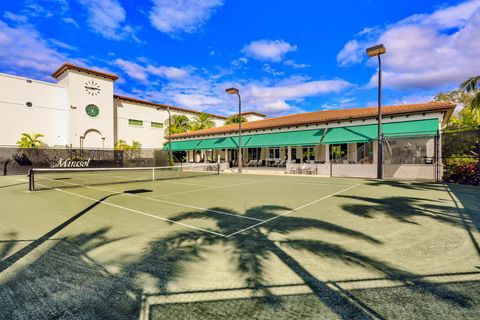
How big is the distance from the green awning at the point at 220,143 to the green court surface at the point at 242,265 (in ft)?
72.0

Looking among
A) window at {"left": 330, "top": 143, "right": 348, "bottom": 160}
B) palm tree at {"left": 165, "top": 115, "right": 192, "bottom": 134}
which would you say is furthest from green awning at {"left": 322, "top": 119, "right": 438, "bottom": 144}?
palm tree at {"left": 165, "top": 115, "right": 192, "bottom": 134}

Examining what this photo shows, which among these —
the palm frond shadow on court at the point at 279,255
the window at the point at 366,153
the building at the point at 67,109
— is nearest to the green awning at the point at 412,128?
the window at the point at 366,153

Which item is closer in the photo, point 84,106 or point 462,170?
point 462,170

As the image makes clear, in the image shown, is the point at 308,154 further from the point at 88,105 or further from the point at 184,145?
the point at 88,105

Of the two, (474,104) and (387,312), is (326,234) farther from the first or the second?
(474,104)

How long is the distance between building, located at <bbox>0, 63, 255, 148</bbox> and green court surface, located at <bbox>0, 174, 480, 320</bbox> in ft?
120

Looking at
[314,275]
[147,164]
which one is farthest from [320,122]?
[147,164]

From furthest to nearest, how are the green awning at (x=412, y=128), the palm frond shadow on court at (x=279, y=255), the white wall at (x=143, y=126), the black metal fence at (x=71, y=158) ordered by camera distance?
the white wall at (x=143, y=126), the black metal fence at (x=71, y=158), the green awning at (x=412, y=128), the palm frond shadow on court at (x=279, y=255)

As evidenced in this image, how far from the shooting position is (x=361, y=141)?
A: 62.7ft

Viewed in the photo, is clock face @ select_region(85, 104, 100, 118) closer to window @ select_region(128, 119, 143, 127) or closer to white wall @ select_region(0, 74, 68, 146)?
white wall @ select_region(0, 74, 68, 146)

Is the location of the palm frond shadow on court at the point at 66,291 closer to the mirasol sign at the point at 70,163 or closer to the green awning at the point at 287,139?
the green awning at the point at 287,139

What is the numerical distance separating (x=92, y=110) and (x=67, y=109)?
3321 millimetres

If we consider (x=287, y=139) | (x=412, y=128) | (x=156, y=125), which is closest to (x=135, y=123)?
(x=156, y=125)

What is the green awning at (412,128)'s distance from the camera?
16688 mm
